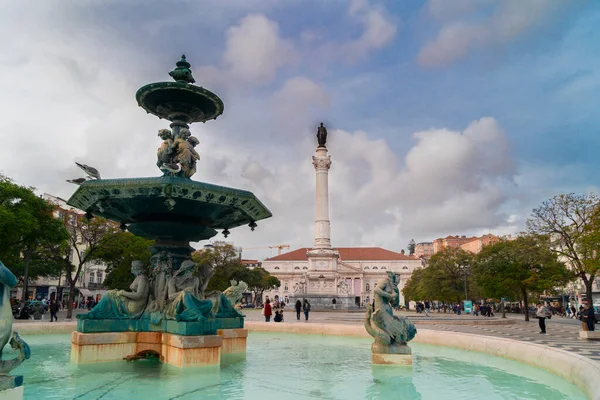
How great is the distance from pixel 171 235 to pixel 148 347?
2422 mm

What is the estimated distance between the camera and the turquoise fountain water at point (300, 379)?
6.18 m

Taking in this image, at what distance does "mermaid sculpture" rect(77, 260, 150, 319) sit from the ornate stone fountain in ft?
0.06

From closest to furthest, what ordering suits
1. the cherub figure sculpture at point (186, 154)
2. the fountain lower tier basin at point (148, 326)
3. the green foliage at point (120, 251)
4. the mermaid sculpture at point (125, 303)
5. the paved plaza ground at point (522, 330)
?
1. the fountain lower tier basin at point (148, 326)
2. the mermaid sculpture at point (125, 303)
3. the cherub figure sculpture at point (186, 154)
4. the paved plaza ground at point (522, 330)
5. the green foliage at point (120, 251)

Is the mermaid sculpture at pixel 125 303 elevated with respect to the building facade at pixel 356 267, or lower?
lower

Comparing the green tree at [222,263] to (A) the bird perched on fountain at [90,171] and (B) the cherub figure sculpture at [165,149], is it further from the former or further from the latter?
(A) the bird perched on fountain at [90,171]

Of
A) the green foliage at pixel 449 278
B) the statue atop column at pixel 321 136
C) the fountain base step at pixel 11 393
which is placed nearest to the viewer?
the fountain base step at pixel 11 393

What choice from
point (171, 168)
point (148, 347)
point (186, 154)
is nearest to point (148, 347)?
point (148, 347)

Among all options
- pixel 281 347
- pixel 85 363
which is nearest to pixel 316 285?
pixel 281 347

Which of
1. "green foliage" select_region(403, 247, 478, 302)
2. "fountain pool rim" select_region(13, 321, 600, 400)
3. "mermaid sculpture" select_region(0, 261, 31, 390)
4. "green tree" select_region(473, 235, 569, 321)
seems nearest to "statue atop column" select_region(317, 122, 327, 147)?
"green foliage" select_region(403, 247, 478, 302)

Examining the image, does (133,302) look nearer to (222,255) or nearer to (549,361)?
(549,361)

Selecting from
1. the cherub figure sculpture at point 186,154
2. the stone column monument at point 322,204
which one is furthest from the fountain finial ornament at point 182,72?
the stone column monument at point 322,204

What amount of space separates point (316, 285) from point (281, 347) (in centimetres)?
A: 4770

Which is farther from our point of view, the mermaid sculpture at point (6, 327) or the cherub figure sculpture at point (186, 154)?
the cherub figure sculpture at point (186, 154)

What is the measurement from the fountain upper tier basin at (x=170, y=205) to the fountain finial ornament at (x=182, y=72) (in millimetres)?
2973
